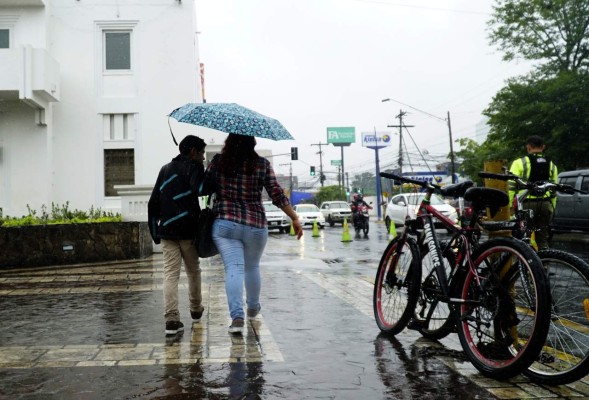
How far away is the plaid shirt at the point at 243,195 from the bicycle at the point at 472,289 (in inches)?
43.2

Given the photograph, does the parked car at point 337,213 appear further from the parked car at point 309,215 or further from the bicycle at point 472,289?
the bicycle at point 472,289

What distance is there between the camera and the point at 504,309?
388 cm

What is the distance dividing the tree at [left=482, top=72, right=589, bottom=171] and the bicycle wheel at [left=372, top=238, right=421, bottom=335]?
19.9m

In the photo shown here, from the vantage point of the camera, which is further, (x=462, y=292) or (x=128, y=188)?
(x=128, y=188)

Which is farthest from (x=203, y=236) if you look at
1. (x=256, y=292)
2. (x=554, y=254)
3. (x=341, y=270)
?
(x=341, y=270)

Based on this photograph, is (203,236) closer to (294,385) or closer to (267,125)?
(267,125)

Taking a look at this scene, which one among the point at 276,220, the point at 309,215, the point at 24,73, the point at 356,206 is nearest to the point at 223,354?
the point at 24,73

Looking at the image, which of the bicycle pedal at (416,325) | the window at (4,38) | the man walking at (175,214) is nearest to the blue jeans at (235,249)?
the man walking at (175,214)

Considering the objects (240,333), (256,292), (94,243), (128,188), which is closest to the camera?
(240,333)

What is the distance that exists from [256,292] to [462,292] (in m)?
2.08

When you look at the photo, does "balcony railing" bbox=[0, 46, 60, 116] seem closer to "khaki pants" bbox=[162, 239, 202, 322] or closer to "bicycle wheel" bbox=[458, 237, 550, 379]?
"khaki pants" bbox=[162, 239, 202, 322]

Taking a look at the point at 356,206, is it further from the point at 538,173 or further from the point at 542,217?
the point at 538,173

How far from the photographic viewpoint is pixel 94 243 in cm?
1252

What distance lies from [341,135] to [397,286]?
83860 mm
